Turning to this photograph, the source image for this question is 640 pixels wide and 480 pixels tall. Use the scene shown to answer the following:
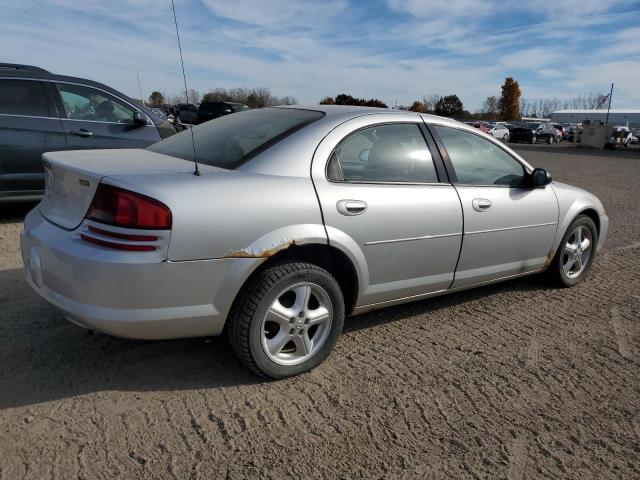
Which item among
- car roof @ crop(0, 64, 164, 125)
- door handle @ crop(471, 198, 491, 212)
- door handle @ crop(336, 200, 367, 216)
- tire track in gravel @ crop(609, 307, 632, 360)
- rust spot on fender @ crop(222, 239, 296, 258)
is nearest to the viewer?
rust spot on fender @ crop(222, 239, 296, 258)

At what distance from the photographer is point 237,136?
3.24m

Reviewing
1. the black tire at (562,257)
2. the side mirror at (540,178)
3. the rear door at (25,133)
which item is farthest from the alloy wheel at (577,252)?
the rear door at (25,133)

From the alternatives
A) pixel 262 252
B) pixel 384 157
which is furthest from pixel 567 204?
pixel 262 252

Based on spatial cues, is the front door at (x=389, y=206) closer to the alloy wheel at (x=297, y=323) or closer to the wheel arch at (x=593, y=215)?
the alloy wheel at (x=297, y=323)

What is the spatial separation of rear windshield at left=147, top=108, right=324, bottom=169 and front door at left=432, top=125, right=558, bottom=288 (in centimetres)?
108

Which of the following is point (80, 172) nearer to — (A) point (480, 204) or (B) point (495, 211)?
(A) point (480, 204)

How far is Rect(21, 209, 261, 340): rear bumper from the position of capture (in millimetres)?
2379

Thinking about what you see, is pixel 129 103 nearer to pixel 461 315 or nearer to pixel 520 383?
pixel 461 315

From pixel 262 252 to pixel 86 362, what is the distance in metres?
1.27

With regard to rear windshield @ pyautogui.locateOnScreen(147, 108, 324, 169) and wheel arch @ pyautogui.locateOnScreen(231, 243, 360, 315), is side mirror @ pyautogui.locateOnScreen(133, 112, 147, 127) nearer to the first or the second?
rear windshield @ pyautogui.locateOnScreen(147, 108, 324, 169)

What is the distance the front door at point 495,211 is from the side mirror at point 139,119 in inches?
165

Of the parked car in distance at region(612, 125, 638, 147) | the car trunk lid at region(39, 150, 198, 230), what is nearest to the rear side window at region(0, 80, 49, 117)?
the car trunk lid at region(39, 150, 198, 230)

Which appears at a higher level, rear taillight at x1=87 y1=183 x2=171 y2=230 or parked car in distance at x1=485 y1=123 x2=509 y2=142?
rear taillight at x1=87 y1=183 x2=171 y2=230

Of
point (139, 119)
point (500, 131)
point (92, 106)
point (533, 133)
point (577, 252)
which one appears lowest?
point (533, 133)
